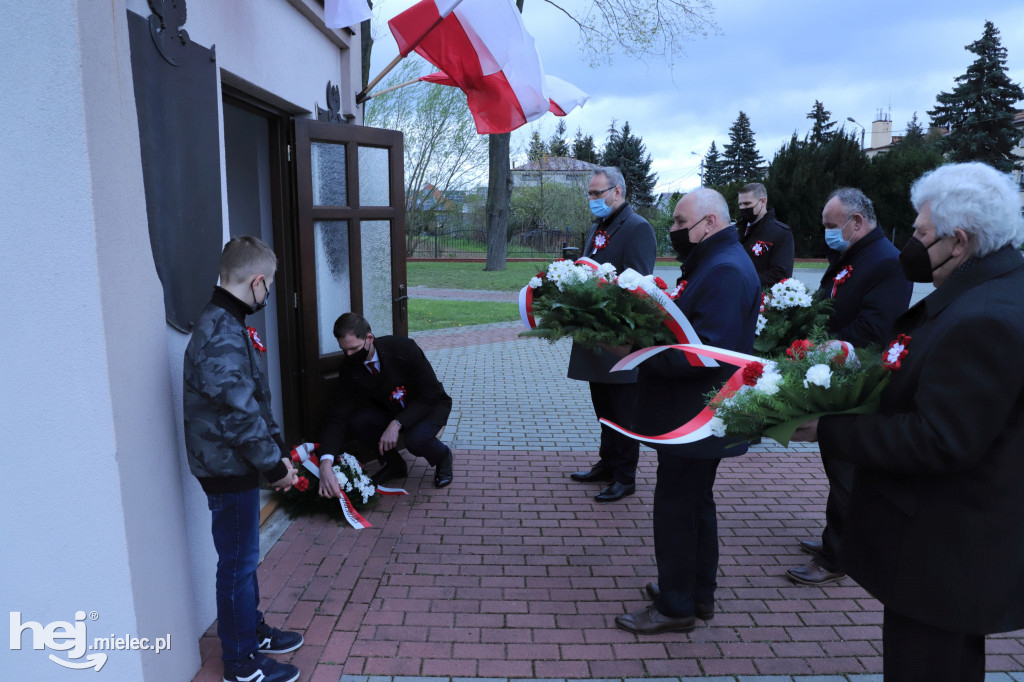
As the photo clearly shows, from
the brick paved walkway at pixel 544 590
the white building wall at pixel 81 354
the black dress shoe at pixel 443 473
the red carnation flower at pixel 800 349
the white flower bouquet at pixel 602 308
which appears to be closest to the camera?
the white building wall at pixel 81 354

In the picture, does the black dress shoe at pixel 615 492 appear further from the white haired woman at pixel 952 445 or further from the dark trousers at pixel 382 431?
the white haired woman at pixel 952 445

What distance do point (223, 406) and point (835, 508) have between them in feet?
11.0

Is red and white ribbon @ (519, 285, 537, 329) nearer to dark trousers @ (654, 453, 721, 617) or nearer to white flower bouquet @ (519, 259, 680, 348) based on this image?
white flower bouquet @ (519, 259, 680, 348)

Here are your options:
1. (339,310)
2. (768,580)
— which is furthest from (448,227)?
(768,580)

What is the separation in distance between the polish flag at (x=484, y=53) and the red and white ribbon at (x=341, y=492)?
2.90 metres

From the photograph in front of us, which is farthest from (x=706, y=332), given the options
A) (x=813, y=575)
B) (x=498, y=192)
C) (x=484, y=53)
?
(x=498, y=192)

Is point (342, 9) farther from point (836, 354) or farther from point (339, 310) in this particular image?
point (836, 354)

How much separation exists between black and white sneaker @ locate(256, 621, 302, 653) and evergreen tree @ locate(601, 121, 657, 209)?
4418 centimetres

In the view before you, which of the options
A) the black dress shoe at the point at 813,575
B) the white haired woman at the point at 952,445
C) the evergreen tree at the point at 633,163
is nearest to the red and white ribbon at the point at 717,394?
the white haired woman at the point at 952,445

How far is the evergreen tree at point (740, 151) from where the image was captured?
200 ft

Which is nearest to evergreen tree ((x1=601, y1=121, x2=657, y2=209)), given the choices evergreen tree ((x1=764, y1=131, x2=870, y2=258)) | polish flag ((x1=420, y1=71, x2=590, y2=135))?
evergreen tree ((x1=764, y1=131, x2=870, y2=258))

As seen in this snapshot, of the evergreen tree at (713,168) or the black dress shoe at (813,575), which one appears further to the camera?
the evergreen tree at (713,168)

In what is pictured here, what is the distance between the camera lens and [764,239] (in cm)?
593

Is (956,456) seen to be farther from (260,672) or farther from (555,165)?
(555,165)
